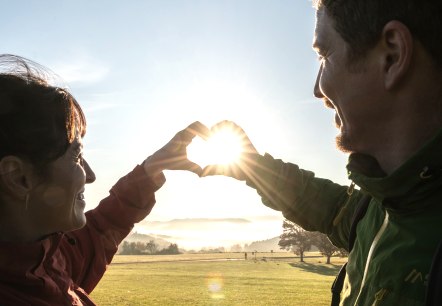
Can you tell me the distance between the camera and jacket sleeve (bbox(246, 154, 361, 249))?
3.10 metres

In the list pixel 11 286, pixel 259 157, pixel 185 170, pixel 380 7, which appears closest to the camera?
pixel 380 7

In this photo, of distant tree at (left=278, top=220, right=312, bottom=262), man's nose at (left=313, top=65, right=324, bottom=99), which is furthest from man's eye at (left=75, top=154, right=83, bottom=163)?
distant tree at (left=278, top=220, right=312, bottom=262)

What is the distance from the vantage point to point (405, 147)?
2217mm

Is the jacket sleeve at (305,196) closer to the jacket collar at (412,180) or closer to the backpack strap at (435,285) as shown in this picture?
the jacket collar at (412,180)

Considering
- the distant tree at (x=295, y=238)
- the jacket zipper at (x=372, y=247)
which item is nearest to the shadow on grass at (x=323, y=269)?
the distant tree at (x=295, y=238)

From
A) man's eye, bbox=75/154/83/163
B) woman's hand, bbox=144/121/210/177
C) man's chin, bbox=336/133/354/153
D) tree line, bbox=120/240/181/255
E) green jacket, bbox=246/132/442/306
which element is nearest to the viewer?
green jacket, bbox=246/132/442/306

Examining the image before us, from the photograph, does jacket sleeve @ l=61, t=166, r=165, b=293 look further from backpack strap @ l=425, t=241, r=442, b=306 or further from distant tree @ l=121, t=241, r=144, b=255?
distant tree @ l=121, t=241, r=144, b=255

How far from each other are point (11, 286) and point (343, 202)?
216 centimetres

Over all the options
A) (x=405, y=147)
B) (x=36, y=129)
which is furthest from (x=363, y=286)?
Answer: (x=36, y=129)

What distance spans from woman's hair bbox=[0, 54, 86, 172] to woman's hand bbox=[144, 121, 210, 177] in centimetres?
83

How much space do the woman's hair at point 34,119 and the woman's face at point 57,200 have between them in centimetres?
8

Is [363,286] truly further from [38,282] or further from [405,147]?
[38,282]

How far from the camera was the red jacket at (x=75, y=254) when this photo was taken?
276 cm

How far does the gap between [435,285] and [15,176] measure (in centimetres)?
249
